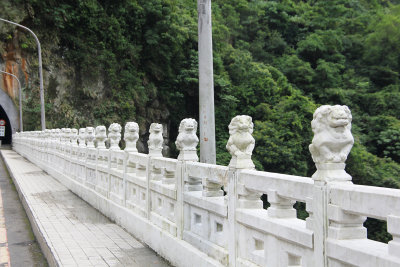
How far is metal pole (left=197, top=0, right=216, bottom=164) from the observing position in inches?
278

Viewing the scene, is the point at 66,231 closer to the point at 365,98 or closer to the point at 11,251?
the point at 11,251

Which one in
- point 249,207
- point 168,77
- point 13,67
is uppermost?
point 13,67

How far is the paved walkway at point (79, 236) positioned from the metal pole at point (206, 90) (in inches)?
66.6

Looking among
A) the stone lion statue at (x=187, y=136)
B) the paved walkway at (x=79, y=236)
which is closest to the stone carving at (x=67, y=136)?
the paved walkway at (x=79, y=236)

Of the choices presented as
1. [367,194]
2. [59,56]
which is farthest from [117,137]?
[59,56]

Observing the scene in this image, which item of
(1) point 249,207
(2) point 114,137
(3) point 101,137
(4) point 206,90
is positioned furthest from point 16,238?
(1) point 249,207

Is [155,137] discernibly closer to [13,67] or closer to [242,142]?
[242,142]

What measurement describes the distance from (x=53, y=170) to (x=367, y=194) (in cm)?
1495

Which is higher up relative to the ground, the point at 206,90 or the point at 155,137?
the point at 206,90

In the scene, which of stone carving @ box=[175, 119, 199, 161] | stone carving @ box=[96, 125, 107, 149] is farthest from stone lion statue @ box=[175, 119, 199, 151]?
stone carving @ box=[96, 125, 107, 149]

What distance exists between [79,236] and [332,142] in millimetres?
5387

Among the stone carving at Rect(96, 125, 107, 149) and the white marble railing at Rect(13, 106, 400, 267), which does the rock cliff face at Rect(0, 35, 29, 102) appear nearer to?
the stone carving at Rect(96, 125, 107, 149)

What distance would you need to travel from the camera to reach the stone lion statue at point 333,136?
3182 millimetres

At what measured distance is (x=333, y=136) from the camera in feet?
10.5
